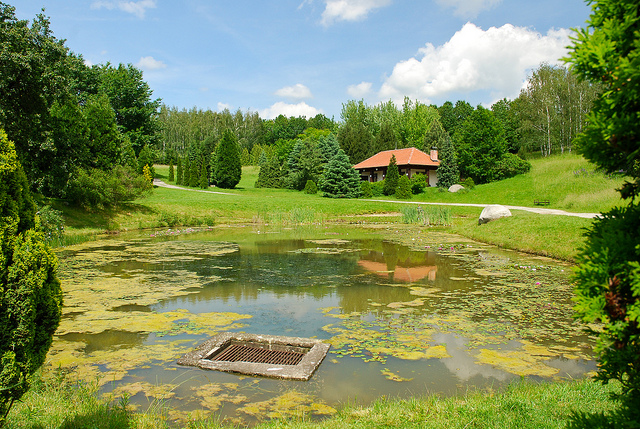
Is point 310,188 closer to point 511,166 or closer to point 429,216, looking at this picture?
point 511,166

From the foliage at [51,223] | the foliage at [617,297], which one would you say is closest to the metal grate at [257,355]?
the foliage at [617,297]

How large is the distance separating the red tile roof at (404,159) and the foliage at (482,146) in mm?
5136

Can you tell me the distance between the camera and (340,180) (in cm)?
4109

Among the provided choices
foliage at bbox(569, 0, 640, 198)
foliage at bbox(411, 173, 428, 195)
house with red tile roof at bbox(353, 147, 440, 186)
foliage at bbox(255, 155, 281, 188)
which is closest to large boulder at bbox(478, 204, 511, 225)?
foliage at bbox(569, 0, 640, 198)

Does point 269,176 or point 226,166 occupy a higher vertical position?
point 226,166

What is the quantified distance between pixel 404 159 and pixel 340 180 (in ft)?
30.9

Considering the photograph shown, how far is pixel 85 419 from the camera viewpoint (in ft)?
10.9

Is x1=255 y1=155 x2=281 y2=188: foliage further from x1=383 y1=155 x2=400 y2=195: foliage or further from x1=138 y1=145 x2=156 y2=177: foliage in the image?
x1=383 y1=155 x2=400 y2=195: foliage

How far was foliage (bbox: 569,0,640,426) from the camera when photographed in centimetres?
206

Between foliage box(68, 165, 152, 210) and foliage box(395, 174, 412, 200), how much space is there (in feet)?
76.2

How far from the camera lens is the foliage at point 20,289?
9.43 ft

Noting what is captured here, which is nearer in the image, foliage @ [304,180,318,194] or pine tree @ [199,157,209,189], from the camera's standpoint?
foliage @ [304,180,318,194]

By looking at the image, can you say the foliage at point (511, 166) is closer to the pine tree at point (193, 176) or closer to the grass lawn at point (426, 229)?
the grass lawn at point (426, 229)

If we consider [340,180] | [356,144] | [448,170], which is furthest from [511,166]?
[356,144]
